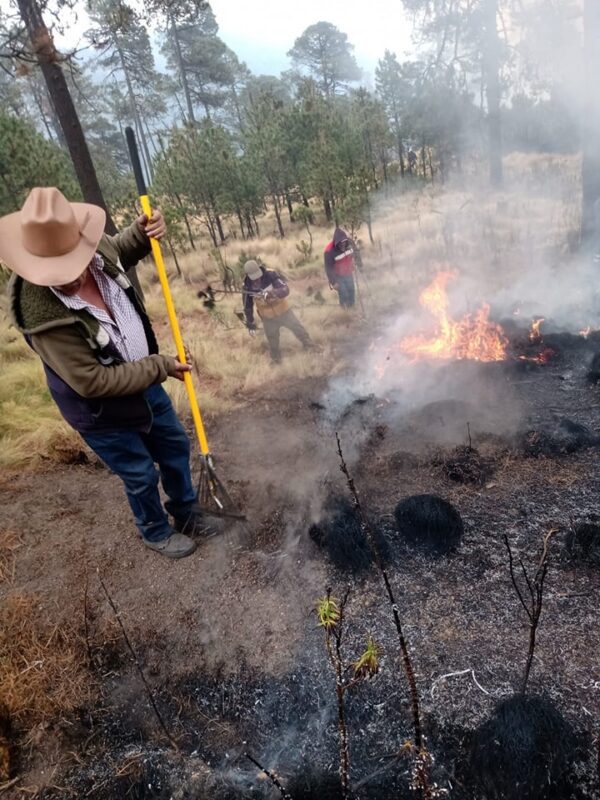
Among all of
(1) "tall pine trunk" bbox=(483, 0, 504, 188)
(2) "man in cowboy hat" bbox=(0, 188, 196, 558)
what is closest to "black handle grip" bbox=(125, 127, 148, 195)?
(2) "man in cowboy hat" bbox=(0, 188, 196, 558)

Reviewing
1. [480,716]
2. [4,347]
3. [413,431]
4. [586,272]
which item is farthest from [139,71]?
[480,716]

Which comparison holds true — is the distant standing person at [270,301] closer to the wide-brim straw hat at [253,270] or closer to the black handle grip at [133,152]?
the wide-brim straw hat at [253,270]

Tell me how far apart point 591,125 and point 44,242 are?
882 centimetres

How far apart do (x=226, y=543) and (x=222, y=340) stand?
5.62 m

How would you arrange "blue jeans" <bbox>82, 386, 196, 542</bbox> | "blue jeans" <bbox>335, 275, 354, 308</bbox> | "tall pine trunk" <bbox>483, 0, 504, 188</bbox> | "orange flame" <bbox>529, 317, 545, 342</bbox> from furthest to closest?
"tall pine trunk" <bbox>483, 0, 504, 188</bbox> → "blue jeans" <bbox>335, 275, 354, 308</bbox> → "orange flame" <bbox>529, 317, 545, 342</bbox> → "blue jeans" <bbox>82, 386, 196, 542</bbox>

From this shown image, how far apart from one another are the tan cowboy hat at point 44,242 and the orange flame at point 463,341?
468 centimetres

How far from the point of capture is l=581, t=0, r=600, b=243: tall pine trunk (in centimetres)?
740

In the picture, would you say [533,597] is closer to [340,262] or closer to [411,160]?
→ [340,262]

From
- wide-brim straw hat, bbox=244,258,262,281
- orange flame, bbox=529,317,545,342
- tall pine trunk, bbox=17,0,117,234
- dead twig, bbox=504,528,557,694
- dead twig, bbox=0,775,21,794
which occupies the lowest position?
orange flame, bbox=529,317,545,342

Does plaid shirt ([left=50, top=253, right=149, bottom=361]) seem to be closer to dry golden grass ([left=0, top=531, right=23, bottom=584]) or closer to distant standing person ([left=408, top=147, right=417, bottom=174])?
dry golden grass ([left=0, top=531, right=23, bottom=584])

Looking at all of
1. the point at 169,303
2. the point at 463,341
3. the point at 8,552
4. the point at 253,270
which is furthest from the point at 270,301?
the point at 8,552

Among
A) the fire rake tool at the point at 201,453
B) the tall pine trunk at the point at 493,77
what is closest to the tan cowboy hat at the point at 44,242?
the fire rake tool at the point at 201,453

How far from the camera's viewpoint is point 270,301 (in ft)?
24.2

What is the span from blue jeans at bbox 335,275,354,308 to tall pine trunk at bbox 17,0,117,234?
405cm
